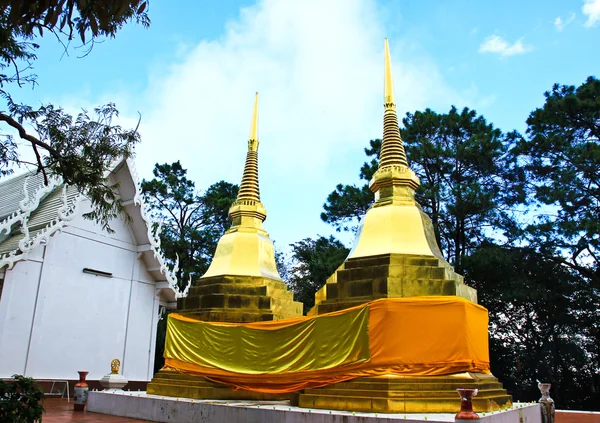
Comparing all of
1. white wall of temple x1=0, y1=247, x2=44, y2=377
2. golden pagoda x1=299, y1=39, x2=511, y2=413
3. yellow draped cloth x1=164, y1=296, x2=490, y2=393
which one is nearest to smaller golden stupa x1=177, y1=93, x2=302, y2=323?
yellow draped cloth x1=164, y1=296, x2=490, y2=393

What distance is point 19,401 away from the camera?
5.54 metres

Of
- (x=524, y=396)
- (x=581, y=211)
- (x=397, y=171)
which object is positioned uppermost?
(x=581, y=211)

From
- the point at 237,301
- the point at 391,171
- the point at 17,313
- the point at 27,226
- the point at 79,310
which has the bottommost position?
the point at 17,313

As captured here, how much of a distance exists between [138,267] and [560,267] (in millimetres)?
16928

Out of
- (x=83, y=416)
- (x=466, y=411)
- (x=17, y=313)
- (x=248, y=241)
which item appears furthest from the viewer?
(x=17, y=313)

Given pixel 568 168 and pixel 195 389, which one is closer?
pixel 195 389

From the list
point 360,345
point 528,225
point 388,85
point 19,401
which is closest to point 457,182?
point 528,225

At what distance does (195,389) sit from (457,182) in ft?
50.1

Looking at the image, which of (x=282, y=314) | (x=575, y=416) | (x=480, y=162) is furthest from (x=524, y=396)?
(x=282, y=314)

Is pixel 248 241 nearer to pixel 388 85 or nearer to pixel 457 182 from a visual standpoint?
pixel 388 85

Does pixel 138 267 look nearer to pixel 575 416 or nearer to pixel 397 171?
pixel 397 171

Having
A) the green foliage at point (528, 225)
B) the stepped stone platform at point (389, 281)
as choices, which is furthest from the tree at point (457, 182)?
the stepped stone platform at point (389, 281)

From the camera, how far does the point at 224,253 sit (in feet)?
46.4

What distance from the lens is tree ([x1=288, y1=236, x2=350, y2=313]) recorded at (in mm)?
22984
